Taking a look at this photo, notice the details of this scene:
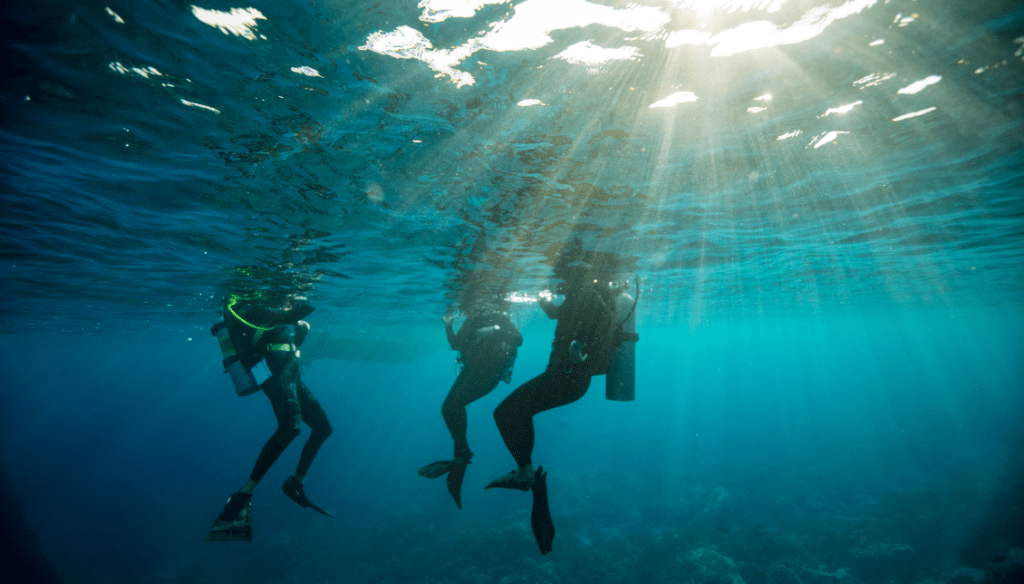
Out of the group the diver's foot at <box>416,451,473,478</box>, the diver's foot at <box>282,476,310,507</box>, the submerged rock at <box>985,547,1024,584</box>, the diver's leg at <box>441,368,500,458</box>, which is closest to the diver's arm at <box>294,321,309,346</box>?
the diver's foot at <box>282,476,310,507</box>

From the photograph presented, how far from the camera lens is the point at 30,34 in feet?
13.8

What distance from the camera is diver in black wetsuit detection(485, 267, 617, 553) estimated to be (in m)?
4.32

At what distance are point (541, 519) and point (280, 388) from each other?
13.2 ft

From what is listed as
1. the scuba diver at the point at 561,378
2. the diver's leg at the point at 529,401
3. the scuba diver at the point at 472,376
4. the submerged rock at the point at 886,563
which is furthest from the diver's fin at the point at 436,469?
the submerged rock at the point at 886,563

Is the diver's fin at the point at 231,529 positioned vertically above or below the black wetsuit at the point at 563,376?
below

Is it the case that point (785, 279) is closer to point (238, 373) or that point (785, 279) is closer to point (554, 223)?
point (554, 223)

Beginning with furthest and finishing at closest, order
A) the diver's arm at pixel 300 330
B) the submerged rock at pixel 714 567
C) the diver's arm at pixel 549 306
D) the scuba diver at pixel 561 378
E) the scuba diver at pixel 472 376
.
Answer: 1. the submerged rock at pixel 714 567
2. the diver's arm at pixel 300 330
3. the diver's arm at pixel 549 306
4. the scuba diver at pixel 472 376
5. the scuba diver at pixel 561 378

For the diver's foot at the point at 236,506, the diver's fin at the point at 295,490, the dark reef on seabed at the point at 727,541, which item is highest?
the diver's foot at the point at 236,506

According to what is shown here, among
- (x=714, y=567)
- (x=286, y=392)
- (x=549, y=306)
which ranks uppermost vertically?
(x=549, y=306)

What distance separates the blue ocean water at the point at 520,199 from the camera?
4.74 metres

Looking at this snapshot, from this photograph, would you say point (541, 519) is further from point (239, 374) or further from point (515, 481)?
point (239, 374)

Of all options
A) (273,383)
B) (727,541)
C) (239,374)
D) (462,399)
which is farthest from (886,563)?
(239,374)

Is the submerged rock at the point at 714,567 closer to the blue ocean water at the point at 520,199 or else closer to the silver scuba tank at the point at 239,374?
the blue ocean water at the point at 520,199

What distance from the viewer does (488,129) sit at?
648 centimetres
